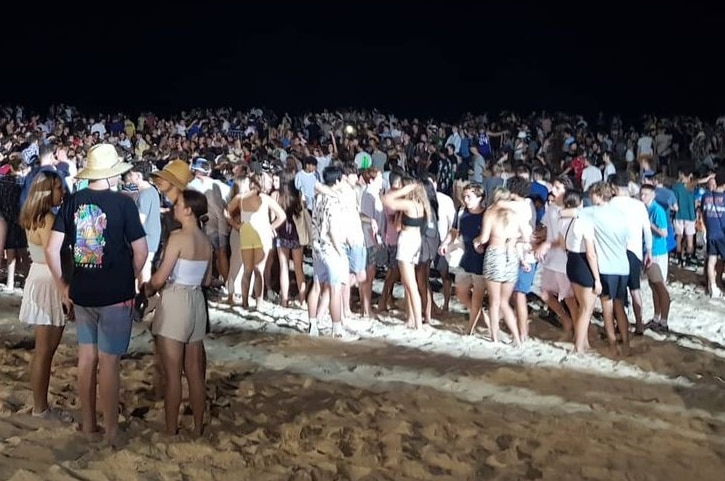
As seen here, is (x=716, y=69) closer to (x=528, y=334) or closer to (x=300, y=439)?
(x=528, y=334)

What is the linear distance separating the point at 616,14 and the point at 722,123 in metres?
13.3

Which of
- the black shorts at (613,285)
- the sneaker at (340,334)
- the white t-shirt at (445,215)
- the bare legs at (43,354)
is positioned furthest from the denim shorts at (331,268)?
the bare legs at (43,354)

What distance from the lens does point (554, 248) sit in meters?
7.28

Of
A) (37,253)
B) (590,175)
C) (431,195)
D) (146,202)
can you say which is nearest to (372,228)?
(431,195)

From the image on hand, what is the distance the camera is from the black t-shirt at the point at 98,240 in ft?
14.4

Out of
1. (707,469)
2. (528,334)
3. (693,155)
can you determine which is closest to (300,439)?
(707,469)

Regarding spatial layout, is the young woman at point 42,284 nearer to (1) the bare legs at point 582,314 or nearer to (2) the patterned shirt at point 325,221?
(2) the patterned shirt at point 325,221

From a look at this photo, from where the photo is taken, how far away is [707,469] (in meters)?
4.64

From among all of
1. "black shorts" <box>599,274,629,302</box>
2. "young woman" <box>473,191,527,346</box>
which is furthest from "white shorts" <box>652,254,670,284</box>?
"young woman" <box>473,191,527,346</box>

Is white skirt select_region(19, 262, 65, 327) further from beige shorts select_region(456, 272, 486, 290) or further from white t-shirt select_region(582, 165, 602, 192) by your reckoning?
white t-shirt select_region(582, 165, 602, 192)

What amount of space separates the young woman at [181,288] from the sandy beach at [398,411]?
52cm

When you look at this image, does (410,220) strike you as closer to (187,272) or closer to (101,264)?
(187,272)

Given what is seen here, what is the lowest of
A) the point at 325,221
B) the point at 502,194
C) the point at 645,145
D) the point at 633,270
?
the point at 633,270

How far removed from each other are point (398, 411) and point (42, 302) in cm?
236
